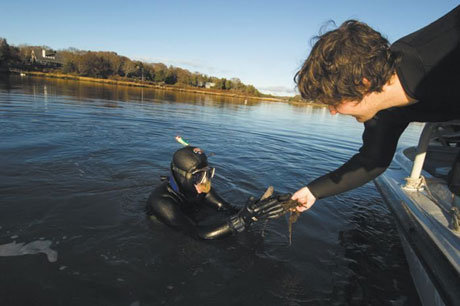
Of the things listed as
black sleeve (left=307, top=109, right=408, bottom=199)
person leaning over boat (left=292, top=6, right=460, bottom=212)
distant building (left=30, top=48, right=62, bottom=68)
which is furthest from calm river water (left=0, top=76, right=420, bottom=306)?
distant building (left=30, top=48, right=62, bottom=68)

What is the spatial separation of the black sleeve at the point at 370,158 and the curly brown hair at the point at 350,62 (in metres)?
0.65

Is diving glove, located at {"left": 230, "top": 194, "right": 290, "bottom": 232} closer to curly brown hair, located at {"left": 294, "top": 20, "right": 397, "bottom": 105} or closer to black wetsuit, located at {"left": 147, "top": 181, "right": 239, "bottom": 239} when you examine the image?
black wetsuit, located at {"left": 147, "top": 181, "right": 239, "bottom": 239}

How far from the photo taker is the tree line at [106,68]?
68.6 meters

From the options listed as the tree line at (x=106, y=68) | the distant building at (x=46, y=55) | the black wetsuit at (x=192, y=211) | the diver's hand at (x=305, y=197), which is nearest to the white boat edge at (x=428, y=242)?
the diver's hand at (x=305, y=197)

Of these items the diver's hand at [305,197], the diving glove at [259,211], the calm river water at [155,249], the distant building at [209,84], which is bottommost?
the calm river water at [155,249]

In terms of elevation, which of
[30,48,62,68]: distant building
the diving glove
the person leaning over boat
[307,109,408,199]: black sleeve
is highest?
[30,48,62,68]: distant building

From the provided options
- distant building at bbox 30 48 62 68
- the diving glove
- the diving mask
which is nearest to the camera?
the diving glove

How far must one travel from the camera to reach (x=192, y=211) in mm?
3918

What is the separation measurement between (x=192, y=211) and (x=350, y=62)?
3.20 meters

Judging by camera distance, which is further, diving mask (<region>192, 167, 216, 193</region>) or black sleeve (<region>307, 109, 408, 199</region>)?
diving mask (<region>192, 167, 216, 193</region>)

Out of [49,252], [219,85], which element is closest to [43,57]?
[219,85]

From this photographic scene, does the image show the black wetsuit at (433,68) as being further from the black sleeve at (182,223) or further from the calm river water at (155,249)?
the black sleeve at (182,223)

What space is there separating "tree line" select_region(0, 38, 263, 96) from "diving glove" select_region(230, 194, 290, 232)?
8221 centimetres

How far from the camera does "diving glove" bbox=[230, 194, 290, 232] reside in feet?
9.07
